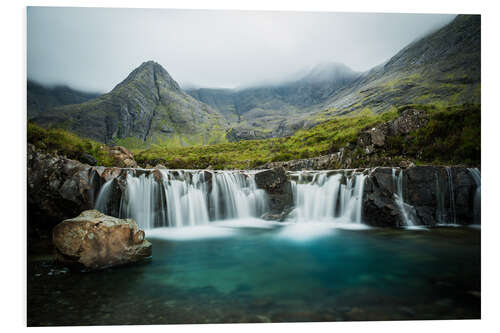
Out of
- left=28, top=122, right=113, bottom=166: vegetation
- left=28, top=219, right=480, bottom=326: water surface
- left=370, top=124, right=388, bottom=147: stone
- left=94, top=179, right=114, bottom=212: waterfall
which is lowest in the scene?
left=28, top=219, right=480, bottom=326: water surface

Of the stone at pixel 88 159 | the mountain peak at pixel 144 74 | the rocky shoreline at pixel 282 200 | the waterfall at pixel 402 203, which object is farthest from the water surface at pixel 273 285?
the mountain peak at pixel 144 74

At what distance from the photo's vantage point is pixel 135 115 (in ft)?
51.2

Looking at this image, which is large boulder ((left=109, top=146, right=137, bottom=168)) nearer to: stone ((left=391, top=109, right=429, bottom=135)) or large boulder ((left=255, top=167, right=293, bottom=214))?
large boulder ((left=255, top=167, right=293, bottom=214))

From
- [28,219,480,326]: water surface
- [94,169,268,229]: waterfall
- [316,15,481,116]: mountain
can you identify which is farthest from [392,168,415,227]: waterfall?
[94,169,268,229]: waterfall

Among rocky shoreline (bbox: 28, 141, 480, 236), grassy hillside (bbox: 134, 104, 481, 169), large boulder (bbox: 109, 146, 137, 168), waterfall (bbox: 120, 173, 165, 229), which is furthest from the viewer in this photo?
large boulder (bbox: 109, 146, 137, 168)

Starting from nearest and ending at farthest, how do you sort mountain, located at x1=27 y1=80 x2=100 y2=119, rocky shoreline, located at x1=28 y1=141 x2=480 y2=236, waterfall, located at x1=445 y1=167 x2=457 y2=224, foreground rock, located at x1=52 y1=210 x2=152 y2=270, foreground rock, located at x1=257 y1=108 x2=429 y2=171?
mountain, located at x1=27 y1=80 x2=100 y2=119, foreground rock, located at x1=52 y1=210 x2=152 y2=270, rocky shoreline, located at x1=28 y1=141 x2=480 y2=236, waterfall, located at x1=445 y1=167 x2=457 y2=224, foreground rock, located at x1=257 y1=108 x2=429 y2=171

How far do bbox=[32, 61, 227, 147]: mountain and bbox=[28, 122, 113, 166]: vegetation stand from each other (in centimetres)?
23

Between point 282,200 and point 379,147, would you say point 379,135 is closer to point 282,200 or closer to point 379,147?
point 379,147

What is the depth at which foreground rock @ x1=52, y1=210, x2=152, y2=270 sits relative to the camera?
11.2 feet

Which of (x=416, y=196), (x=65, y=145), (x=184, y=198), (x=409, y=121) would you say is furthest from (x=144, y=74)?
(x=409, y=121)

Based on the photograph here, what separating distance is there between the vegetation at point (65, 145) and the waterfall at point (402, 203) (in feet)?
28.3

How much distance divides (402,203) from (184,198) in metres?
6.35

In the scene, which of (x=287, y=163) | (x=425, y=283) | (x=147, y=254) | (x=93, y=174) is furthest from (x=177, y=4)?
(x=287, y=163)
